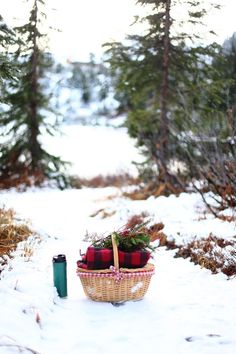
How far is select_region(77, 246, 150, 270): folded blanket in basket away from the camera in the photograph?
5676mm

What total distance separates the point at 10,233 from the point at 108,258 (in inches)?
101

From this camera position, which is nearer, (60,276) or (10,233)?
(60,276)

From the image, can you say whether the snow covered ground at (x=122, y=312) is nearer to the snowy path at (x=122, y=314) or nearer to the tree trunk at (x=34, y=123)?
the snowy path at (x=122, y=314)

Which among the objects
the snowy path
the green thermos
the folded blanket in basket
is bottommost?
the snowy path

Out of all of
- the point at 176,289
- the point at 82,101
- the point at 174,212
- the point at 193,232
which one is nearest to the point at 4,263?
the point at 176,289

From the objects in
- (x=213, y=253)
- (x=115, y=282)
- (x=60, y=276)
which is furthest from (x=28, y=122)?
(x=115, y=282)

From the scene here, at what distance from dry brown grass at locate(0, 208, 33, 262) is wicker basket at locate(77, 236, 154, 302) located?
5.43 ft

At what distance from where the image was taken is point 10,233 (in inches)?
304

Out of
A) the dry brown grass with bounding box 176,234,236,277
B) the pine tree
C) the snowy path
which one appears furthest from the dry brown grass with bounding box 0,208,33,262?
the pine tree

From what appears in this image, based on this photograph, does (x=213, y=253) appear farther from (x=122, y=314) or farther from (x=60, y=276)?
(x=60, y=276)

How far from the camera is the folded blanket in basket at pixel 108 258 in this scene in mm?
5676

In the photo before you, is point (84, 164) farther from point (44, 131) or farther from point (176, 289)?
point (176, 289)

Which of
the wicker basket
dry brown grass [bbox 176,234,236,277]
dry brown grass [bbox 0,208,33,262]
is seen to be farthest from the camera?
dry brown grass [bbox 0,208,33,262]

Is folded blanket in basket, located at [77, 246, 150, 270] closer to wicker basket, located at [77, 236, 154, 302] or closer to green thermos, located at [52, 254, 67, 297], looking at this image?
wicker basket, located at [77, 236, 154, 302]
